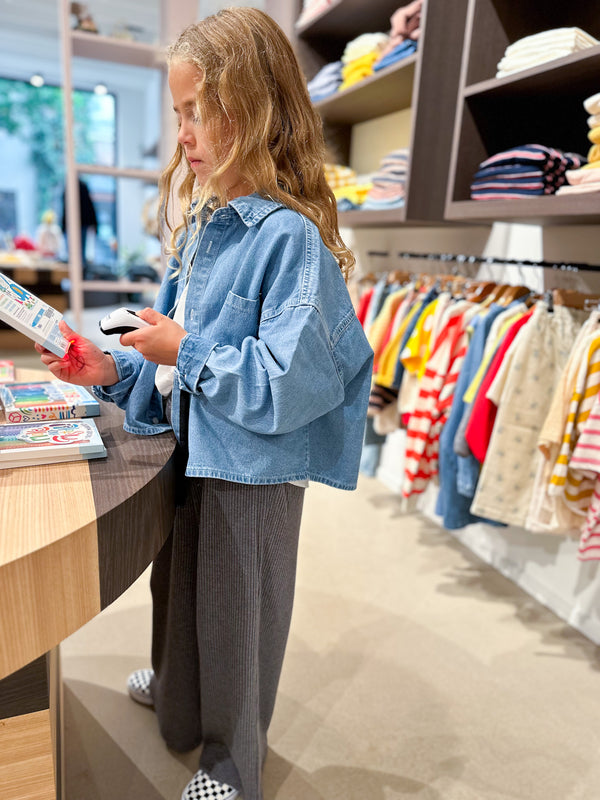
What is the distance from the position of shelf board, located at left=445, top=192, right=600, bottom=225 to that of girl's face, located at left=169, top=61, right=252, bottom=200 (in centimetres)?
96

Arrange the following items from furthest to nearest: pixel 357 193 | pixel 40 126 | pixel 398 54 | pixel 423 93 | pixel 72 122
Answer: pixel 40 126 → pixel 72 122 → pixel 357 193 → pixel 398 54 → pixel 423 93

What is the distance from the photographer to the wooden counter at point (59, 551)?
69cm

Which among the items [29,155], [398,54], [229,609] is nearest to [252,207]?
[229,609]

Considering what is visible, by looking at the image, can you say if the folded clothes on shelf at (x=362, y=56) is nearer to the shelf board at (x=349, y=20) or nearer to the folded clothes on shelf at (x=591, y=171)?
the shelf board at (x=349, y=20)

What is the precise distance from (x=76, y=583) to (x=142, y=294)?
5.19m

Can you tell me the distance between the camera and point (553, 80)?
1.67 m

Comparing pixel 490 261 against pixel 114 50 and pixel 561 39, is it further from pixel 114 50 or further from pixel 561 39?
pixel 114 50

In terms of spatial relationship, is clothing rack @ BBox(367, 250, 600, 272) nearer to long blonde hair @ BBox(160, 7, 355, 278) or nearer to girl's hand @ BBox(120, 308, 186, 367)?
long blonde hair @ BBox(160, 7, 355, 278)

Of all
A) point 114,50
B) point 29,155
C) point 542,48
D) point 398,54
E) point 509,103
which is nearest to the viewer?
point 542,48

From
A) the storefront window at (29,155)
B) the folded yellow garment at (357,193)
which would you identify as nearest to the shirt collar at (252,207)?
the folded yellow garment at (357,193)

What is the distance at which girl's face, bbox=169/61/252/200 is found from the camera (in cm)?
94

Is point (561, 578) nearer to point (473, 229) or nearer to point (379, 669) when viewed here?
point (379, 669)

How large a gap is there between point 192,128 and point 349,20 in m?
2.13

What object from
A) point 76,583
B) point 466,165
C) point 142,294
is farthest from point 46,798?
point 142,294
